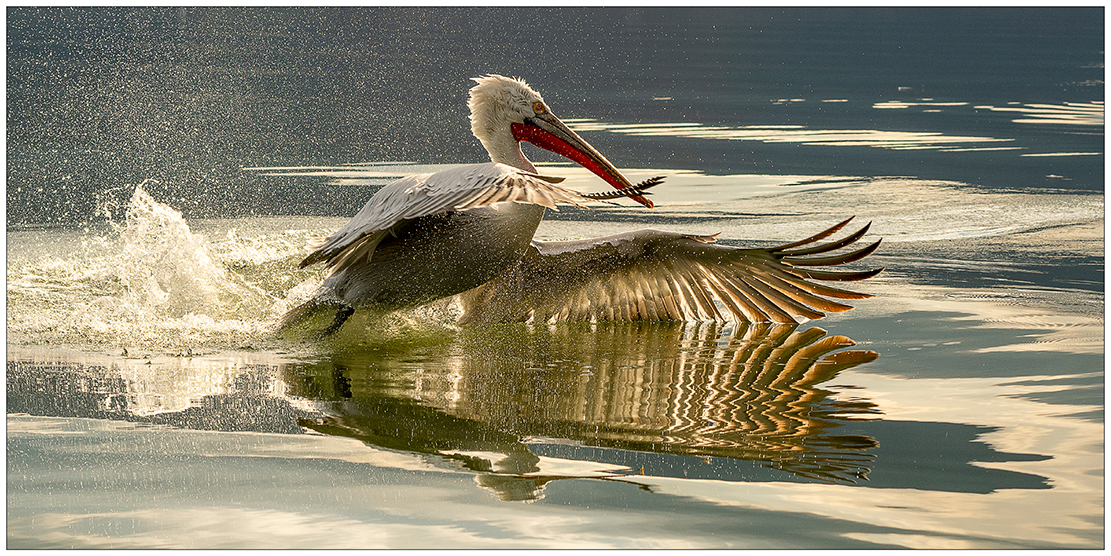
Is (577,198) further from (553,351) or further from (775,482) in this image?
(775,482)

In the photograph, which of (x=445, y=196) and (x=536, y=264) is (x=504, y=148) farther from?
(x=445, y=196)

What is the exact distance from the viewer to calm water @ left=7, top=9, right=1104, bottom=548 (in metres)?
3.58

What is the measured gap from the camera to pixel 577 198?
482cm

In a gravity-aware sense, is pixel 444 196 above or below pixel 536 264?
above

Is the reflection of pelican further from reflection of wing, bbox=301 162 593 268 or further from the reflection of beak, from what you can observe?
the reflection of beak

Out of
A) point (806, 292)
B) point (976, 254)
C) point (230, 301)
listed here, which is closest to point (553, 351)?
point (806, 292)

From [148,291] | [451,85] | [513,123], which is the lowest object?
[148,291]

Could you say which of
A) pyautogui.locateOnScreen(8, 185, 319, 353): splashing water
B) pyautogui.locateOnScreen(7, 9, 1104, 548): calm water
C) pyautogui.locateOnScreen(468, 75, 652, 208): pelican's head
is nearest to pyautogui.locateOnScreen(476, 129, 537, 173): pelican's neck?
pyautogui.locateOnScreen(468, 75, 652, 208): pelican's head

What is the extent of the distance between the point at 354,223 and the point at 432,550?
2.54 meters

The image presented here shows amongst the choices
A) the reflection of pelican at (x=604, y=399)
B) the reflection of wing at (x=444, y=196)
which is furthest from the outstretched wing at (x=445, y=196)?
the reflection of pelican at (x=604, y=399)

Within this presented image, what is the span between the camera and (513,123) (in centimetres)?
631

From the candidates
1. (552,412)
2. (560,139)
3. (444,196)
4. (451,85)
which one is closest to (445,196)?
(444,196)

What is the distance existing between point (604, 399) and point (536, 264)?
1739 mm

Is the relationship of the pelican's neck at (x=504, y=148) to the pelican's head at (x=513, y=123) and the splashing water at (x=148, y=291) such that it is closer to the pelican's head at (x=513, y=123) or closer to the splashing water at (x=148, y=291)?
the pelican's head at (x=513, y=123)
